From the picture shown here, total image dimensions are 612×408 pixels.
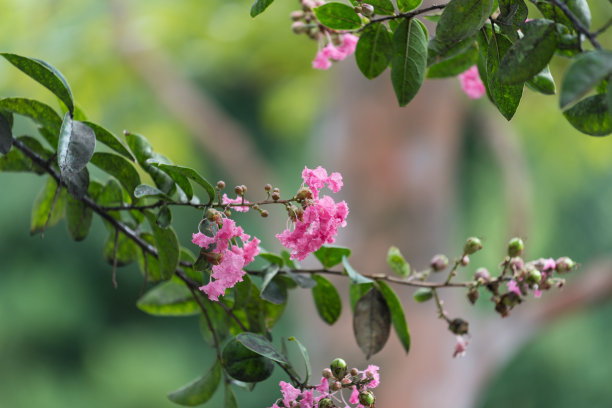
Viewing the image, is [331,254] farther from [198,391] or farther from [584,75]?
[584,75]

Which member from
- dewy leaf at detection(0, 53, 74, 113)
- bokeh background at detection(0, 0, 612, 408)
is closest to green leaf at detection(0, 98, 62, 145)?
dewy leaf at detection(0, 53, 74, 113)

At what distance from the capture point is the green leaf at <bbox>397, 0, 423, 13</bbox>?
367mm

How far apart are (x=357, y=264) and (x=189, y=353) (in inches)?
78.9

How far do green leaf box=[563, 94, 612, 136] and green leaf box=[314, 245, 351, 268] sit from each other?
17 centimetres

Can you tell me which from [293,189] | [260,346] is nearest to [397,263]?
[260,346]

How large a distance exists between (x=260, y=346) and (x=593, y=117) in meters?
0.18

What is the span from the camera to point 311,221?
37 centimetres

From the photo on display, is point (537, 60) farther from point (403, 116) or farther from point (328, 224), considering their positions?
point (403, 116)

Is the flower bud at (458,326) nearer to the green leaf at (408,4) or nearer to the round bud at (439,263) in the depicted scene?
the round bud at (439,263)

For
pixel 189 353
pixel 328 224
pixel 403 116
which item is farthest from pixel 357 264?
pixel 189 353

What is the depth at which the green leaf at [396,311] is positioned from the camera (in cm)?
41

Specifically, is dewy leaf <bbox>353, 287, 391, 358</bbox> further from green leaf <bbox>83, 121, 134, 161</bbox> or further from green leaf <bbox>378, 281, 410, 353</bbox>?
green leaf <bbox>83, 121, 134, 161</bbox>


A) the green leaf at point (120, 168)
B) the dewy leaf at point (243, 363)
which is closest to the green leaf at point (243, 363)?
the dewy leaf at point (243, 363)

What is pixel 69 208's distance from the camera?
0.44 metres
